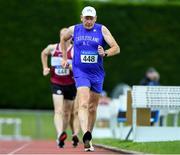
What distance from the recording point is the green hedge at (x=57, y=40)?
121ft

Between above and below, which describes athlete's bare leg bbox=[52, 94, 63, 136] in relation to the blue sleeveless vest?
below

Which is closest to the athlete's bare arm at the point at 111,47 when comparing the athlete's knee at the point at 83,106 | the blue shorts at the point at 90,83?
the blue shorts at the point at 90,83

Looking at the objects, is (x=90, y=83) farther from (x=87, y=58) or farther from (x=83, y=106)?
(x=83, y=106)

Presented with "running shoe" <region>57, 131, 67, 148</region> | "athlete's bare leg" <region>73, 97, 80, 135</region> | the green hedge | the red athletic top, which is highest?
the green hedge

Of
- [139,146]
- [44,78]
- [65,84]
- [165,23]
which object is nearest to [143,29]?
[165,23]

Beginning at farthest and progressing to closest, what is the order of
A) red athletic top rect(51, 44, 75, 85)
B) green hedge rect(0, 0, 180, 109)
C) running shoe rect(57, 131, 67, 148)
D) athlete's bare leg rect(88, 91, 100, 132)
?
green hedge rect(0, 0, 180, 109)
red athletic top rect(51, 44, 75, 85)
running shoe rect(57, 131, 67, 148)
athlete's bare leg rect(88, 91, 100, 132)

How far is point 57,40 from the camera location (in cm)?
3694

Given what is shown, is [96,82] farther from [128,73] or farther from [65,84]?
[128,73]

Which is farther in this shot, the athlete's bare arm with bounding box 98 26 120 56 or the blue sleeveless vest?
the blue sleeveless vest

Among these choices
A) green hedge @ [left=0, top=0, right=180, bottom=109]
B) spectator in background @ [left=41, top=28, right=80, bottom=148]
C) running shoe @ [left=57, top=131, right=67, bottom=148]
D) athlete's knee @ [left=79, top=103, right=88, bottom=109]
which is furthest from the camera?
green hedge @ [left=0, top=0, right=180, bottom=109]

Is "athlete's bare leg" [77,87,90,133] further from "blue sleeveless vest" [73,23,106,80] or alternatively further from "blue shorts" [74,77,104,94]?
"blue sleeveless vest" [73,23,106,80]

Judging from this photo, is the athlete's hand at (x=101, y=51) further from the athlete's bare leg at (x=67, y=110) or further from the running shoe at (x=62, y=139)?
the athlete's bare leg at (x=67, y=110)

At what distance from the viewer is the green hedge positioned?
36969 mm

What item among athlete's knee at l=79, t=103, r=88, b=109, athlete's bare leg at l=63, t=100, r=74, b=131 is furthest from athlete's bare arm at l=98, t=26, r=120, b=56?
athlete's bare leg at l=63, t=100, r=74, b=131
